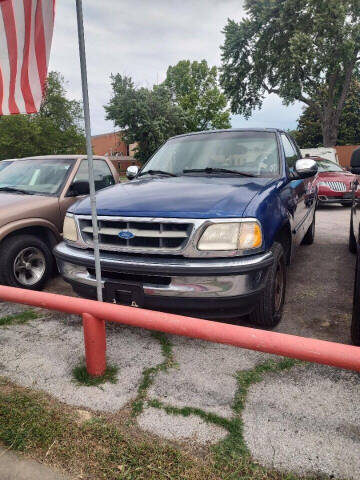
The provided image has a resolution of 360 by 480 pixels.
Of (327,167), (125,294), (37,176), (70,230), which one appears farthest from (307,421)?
(327,167)

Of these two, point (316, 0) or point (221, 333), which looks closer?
point (221, 333)

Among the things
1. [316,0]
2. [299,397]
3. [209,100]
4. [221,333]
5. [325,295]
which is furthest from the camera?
[209,100]

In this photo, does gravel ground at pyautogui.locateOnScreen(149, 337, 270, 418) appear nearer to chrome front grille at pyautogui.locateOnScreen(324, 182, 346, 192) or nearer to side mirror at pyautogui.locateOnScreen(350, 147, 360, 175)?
side mirror at pyautogui.locateOnScreen(350, 147, 360, 175)

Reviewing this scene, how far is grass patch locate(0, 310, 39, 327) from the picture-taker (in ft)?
10.6

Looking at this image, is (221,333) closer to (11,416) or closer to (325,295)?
(11,416)

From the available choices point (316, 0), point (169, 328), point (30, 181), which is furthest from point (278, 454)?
point (316, 0)

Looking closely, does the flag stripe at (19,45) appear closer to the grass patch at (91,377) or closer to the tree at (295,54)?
the grass patch at (91,377)

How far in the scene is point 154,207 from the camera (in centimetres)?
262

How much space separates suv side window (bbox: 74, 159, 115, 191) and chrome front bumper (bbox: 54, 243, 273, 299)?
243cm

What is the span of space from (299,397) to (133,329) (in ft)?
4.83

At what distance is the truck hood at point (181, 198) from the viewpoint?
2.52 metres

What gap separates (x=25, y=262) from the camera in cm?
396

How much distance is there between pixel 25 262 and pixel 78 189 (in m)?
1.08

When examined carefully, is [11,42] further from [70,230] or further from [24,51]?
[70,230]
